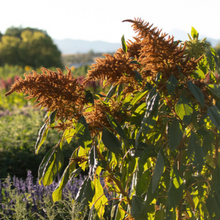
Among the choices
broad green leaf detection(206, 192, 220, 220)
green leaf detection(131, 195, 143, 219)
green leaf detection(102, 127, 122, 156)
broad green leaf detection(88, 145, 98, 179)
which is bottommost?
green leaf detection(131, 195, 143, 219)

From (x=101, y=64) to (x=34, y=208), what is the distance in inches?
71.3

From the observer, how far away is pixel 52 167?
1200mm

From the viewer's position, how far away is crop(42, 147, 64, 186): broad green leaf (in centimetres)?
119

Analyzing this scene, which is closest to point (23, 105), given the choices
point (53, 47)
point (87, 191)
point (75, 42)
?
point (87, 191)

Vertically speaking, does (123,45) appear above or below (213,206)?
above

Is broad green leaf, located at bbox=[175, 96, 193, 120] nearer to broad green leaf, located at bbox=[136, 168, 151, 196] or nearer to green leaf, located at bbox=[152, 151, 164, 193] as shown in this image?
green leaf, located at bbox=[152, 151, 164, 193]

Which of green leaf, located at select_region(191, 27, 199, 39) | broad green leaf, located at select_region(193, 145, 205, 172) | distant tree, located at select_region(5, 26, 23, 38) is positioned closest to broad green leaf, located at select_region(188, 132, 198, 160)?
broad green leaf, located at select_region(193, 145, 205, 172)

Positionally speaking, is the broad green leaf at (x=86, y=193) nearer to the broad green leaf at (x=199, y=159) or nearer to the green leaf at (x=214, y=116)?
the broad green leaf at (x=199, y=159)

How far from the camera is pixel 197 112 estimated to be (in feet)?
3.67

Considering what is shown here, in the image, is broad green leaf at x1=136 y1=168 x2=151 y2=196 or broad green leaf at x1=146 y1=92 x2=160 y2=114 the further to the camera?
broad green leaf at x1=136 y1=168 x2=151 y2=196

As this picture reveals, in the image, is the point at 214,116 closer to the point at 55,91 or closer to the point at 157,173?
the point at 157,173

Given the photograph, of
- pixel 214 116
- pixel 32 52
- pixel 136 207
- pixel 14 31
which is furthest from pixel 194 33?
pixel 14 31

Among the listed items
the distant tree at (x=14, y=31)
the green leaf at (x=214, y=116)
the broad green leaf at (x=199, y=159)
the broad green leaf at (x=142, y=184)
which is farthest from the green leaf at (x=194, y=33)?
the distant tree at (x=14, y=31)

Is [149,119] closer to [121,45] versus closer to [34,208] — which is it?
[121,45]
